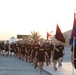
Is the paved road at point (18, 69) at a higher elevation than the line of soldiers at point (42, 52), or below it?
below

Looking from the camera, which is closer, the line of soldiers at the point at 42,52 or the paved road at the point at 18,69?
the paved road at the point at 18,69

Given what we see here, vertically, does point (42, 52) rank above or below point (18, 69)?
above

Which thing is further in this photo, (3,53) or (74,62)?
(3,53)

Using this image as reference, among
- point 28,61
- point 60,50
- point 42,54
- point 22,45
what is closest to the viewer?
point 42,54

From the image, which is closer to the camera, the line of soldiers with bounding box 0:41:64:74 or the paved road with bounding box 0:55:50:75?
the paved road with bounding box 0:55:50:75

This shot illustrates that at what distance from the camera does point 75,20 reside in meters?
11.8

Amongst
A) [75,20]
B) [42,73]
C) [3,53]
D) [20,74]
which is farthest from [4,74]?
[3,53]

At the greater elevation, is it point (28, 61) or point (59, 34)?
point (59, 34)

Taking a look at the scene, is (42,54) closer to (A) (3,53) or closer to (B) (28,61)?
(B) (28,61)

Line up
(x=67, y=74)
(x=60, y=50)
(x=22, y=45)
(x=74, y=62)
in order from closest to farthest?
1. (x=74, y=62)
2. (x=67, y=74)
3. (x=60, y=50)
4. (x=22, y=45)

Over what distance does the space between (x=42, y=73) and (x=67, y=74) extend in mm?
1464

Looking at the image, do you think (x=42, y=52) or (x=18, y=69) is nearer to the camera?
(x=42, y=52)

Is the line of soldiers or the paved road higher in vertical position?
the line of soldiers

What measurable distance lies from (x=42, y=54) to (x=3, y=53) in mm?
22063
